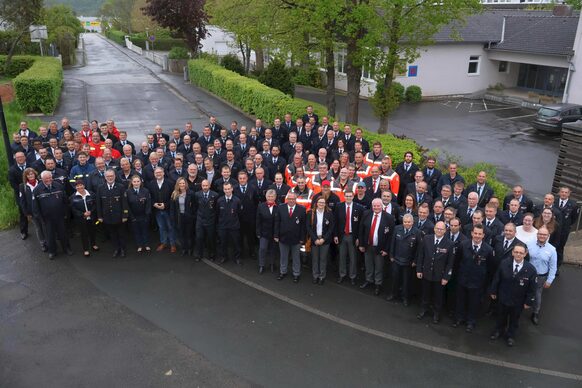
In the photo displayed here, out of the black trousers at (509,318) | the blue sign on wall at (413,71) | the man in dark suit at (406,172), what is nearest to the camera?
the black trousers at (509,318)

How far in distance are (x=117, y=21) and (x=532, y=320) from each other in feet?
319

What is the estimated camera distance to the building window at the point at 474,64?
34.2 meters

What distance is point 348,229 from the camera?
863 cm

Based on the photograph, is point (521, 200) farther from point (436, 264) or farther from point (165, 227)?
point (165, 227)

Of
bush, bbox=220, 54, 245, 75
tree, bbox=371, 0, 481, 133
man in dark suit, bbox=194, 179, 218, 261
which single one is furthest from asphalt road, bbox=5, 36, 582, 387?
bush, bbox=220, 54, 245, 75

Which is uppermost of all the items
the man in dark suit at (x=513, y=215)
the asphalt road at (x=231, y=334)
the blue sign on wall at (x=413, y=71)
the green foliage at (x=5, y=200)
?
the blue sign on wall at (x=413, y=71)

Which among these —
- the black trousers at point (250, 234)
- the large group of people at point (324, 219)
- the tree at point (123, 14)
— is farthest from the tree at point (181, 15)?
the tree at point (123, 14)

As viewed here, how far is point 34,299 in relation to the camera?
8219mm

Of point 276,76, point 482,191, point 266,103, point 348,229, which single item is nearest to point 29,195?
point 348,229

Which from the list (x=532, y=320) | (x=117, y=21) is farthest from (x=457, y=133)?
(x=117, y=21)

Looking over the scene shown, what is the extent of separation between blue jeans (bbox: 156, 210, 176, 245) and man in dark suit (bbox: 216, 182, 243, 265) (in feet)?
3.66

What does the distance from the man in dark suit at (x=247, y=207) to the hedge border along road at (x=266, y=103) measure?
14.0 feet

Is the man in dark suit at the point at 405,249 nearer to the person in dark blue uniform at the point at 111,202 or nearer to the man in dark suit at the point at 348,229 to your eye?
the man in dark suit at the point at 348,229

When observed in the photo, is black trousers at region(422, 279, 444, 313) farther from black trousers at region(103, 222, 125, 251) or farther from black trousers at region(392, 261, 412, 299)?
black trousers at region(103, 222, 125, 251)
